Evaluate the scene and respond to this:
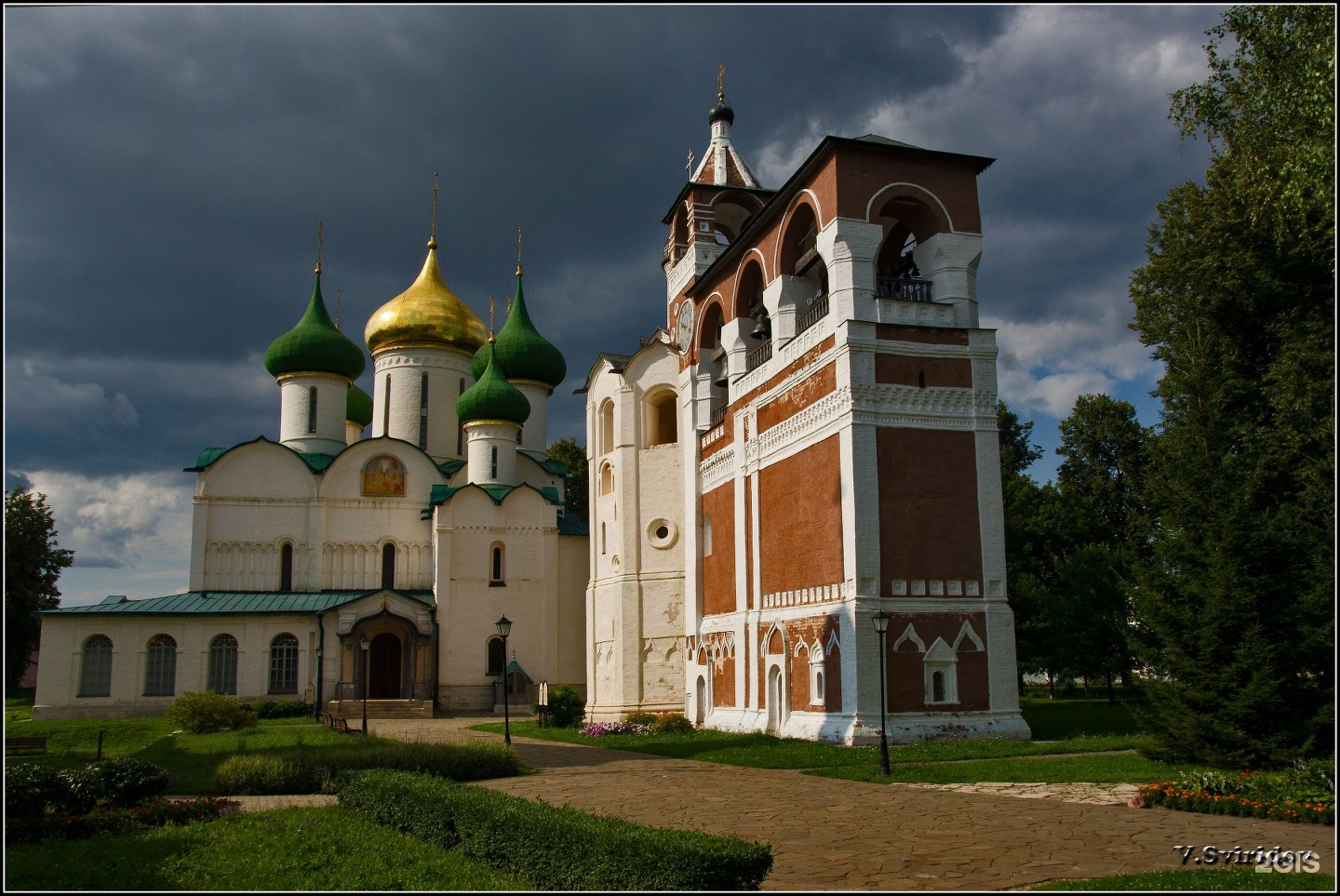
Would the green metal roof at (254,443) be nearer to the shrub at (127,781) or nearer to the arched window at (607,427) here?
the arched window at (607,427)

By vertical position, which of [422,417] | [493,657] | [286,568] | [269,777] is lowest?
[269,777]

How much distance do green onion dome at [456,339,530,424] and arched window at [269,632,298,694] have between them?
958 centimetres

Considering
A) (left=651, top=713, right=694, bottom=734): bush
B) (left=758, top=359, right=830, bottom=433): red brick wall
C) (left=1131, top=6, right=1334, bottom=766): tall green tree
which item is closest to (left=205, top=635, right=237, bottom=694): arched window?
(left=651, top=713, right=694, bottom=734): bush

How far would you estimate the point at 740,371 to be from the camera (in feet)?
84.9

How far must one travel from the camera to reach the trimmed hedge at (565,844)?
684cm

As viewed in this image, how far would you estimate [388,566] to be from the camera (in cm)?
3553

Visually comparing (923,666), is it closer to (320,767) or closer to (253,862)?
(320,767)

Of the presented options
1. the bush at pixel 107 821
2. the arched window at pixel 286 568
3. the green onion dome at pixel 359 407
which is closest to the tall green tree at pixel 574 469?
the green onion dome at pixel 359 407

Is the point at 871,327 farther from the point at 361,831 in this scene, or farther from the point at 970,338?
the point at 361,831

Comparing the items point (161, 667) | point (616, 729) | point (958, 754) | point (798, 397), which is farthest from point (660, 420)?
point (958, 754)

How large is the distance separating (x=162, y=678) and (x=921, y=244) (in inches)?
988

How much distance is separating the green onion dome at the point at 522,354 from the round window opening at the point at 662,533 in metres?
13.0

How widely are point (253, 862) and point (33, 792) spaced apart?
349 centimetres

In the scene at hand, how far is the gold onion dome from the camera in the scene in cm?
3988
